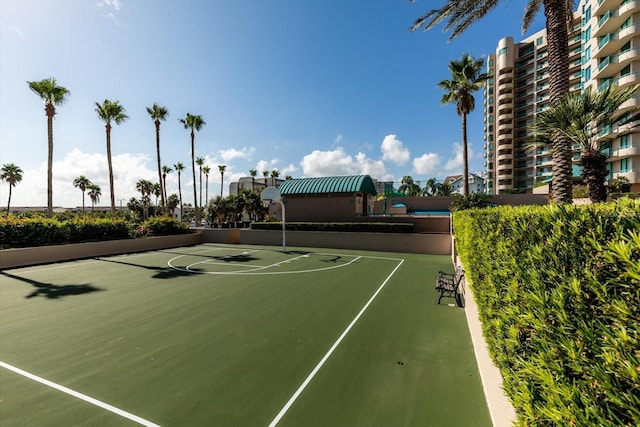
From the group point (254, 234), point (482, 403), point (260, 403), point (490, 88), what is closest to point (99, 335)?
point (260, 403)

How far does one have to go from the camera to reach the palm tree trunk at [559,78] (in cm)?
1009

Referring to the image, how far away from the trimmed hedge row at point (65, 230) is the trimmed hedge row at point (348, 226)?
37.3ft

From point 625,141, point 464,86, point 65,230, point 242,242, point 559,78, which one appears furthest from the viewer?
point 625,141

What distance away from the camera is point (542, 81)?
67000 millimetres

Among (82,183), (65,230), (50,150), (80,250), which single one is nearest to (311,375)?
(80,250)

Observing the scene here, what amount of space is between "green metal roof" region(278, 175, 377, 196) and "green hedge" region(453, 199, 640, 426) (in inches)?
1013

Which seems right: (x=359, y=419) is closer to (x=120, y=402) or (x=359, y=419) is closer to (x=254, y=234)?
(x=120, y=402)

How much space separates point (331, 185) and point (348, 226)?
18.0ft

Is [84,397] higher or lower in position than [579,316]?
lower

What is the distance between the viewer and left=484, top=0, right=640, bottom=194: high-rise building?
34188mm

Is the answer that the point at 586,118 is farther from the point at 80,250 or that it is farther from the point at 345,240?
Answer: the point at 80,250

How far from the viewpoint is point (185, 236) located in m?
29.6

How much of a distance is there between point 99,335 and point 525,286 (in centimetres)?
997

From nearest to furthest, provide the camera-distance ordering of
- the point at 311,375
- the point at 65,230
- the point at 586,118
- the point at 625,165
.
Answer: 1. the point at 311,375
2. the point at 586,118
3. the point at 65,230
4. the point at 625,165
